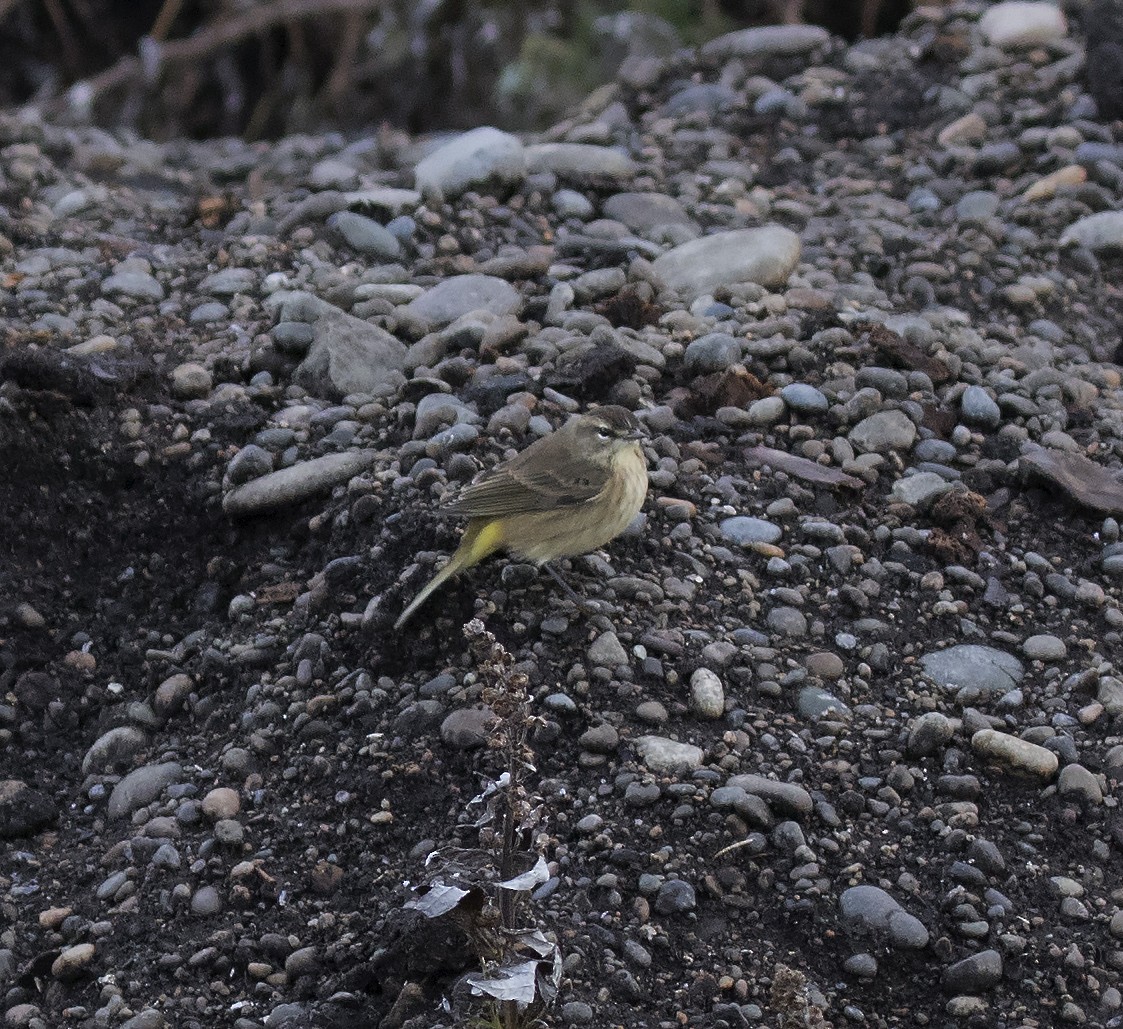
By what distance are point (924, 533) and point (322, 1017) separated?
242 cm

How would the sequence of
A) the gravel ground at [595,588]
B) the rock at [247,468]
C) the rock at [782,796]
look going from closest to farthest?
the gravel ground at [595,588], the rock at [782,796], the rock at [247,468]

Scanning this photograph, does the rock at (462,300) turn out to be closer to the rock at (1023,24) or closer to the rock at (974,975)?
the rock at (974,975)

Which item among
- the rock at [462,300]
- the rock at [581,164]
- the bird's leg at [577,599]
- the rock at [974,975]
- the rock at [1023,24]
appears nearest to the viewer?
the rock at [974,975]

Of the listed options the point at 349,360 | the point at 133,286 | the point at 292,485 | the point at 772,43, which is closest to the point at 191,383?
the point at 349,360

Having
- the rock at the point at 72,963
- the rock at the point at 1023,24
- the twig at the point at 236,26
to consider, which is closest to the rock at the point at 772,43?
the rock at the point at 1023,24

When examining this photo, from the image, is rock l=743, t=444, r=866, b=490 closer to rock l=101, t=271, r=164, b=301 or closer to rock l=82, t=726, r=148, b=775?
rock l=82, t=726, r=148, b=775

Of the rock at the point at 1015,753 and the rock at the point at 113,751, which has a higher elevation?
the rock at the point at 1015,753

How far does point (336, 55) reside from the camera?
9664 millimetres

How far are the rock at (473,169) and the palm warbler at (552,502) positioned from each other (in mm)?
2272

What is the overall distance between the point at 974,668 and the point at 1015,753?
386 mm

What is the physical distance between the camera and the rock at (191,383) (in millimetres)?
5273

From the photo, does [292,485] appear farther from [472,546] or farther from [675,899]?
[675,899]

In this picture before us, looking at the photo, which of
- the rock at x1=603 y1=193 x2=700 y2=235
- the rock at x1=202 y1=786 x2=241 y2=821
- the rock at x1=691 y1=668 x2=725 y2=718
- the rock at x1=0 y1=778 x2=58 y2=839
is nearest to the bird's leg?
the rock at x1=691 y1=668 x2=725 y2=718

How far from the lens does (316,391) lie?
5305 mm
